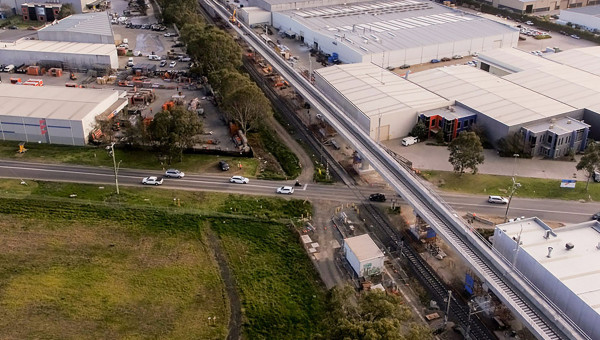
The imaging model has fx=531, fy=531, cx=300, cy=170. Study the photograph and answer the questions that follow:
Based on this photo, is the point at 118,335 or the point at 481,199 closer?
the point at 118,335

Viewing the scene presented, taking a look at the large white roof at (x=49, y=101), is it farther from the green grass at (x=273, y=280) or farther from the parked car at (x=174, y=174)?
the green grass at (x=273, y=280)

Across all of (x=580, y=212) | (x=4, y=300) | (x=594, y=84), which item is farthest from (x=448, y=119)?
(x=4, y=300)

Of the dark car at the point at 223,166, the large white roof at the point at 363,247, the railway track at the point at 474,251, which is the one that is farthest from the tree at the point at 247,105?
the large white roof at the point at 363,247

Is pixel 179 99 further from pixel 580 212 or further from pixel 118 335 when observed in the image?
pixel 580 212

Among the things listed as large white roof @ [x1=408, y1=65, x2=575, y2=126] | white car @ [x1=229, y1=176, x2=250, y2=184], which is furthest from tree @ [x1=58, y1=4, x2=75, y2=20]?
white car @ [x1=229, y1=176, x2=250, y2=184]

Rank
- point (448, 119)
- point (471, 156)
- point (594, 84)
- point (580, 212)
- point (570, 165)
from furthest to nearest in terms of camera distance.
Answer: point (594, 84)
point (448, 119)
point (570, 165)
point (471, 156)
point (580, 212)

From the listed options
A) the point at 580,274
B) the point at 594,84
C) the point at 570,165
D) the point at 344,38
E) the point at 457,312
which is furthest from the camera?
the point at 344,38

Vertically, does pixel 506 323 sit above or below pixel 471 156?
below
